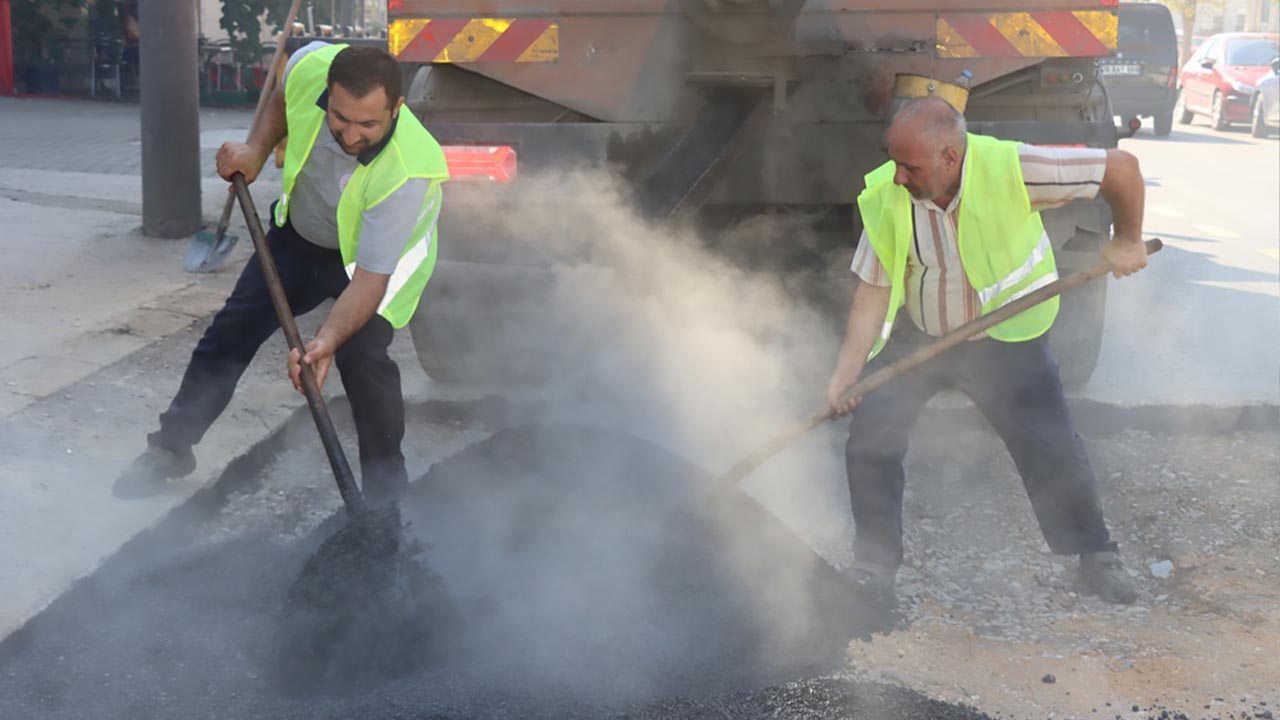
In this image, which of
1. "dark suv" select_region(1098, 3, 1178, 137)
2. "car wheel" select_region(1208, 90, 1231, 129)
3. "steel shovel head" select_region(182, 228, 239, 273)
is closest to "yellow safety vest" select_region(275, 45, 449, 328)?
"steel shovel head" select_region(182, 228, 239, 273)

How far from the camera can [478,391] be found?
16.6 ft

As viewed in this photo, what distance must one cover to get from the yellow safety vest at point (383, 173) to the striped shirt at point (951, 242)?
1108 mm

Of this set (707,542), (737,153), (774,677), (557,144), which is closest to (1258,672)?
(774,677)

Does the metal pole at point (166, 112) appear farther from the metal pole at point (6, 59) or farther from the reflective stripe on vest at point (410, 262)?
the metal pole at point (6, 59)

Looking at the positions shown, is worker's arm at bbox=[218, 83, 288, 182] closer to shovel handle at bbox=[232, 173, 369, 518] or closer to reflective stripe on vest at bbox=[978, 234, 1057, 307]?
shovel handle at bbox=[232, 173, 369, 518]

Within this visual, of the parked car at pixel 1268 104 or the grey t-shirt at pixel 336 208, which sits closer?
the grey t-shirt at pixel 336 208

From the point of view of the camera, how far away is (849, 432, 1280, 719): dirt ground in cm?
299

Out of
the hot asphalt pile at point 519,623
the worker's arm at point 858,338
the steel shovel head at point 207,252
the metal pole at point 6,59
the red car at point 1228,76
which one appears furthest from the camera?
the red car at point 1228,76

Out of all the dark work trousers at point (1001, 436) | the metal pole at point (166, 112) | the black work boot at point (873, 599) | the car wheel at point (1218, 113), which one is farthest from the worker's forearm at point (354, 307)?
the car wheel at point (1218, 113)

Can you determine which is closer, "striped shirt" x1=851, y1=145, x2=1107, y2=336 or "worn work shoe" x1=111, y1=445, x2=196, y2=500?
"striped shirt" x1=851, y1=145, x2=1107, y2=336

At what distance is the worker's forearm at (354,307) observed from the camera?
3.31 m

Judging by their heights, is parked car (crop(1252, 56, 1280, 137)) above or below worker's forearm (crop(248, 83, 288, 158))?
above

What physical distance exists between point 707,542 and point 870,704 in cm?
88

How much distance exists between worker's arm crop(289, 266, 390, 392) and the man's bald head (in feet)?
4.20
